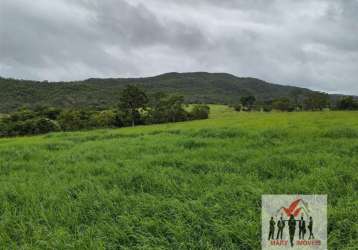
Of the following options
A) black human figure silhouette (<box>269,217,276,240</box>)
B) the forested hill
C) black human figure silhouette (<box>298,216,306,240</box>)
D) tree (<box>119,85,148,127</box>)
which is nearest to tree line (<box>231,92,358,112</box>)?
the forested hill

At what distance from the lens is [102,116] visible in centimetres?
5188

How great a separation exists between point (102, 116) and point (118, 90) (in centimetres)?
5855

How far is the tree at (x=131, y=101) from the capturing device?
5697cm

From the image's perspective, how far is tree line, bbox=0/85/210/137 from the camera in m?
48.0

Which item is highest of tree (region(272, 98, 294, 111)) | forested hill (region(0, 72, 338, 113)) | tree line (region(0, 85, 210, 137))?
forested hill (region(0, 72, 338, 113))

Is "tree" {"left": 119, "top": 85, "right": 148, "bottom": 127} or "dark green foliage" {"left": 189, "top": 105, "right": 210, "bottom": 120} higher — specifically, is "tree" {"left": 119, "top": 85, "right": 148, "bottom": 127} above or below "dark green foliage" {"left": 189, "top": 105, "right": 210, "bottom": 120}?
above

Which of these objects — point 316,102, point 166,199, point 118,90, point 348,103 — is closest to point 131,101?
point 348,103

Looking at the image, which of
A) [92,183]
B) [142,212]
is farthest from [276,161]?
[92,183]

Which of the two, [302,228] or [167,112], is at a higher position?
[167,112]

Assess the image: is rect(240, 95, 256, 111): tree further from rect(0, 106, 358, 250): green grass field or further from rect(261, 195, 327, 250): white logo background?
rect(261, 195, 327, 250): white logo background

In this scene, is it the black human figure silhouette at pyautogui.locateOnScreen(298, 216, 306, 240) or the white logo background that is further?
the black human figure silhouette at pyautogui.locateOnScreen(298, 216, 306, 240)

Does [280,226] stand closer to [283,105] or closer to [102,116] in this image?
[102,116]

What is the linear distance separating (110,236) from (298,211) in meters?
2.56

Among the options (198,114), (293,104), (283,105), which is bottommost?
(198,114)
